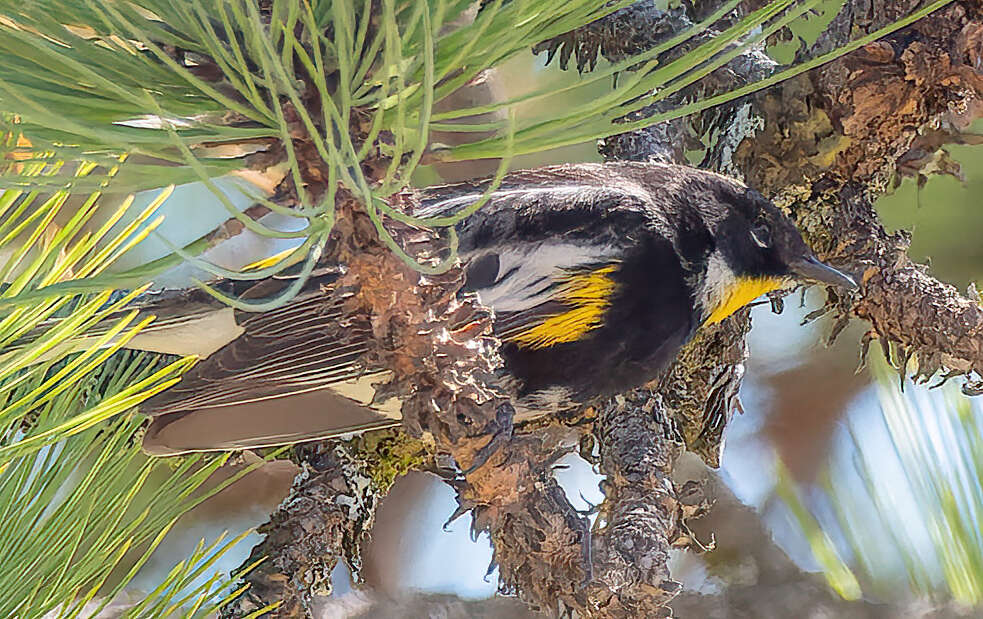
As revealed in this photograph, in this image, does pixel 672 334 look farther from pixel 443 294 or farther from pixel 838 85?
pixel 443 294

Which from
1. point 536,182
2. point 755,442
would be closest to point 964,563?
point 755,442

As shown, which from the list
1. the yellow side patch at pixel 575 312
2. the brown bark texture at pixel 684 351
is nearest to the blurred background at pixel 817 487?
the brown bark texture at pixel 684 351

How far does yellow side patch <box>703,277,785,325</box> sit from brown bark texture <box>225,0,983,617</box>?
0.16 ft

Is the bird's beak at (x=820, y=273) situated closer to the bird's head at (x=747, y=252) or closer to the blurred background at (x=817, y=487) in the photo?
the bird's head at (x=747, y=252)

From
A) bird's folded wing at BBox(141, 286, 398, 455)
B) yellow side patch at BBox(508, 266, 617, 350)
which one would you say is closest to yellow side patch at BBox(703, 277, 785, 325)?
yellow side patch at BBox(508, 266, 617, 350)

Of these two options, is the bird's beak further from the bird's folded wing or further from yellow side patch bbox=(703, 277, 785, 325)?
the bird's folded wing

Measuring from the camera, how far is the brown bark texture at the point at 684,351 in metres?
0.54

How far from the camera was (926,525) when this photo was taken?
112 cm

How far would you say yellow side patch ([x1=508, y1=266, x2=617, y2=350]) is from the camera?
884mm

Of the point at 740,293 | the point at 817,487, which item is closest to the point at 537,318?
the point at 740,293

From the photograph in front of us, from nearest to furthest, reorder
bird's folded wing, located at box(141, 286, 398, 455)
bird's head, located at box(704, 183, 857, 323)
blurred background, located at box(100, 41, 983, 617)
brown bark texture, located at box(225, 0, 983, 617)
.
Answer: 1. brown bark texture, located at box(225, 0, 983, 617)
2. bird's folded wing, located at box(141, 286, 398, 455)
3. bird's head, located at box(704, 183, 857, 323)
4. blurred background, located at box(100, 41, 983, 617)

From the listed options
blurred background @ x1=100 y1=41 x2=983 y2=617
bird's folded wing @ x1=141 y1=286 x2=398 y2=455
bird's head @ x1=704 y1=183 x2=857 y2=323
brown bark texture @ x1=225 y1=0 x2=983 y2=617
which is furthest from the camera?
blurred background @ x1=100 y1=41 x2=983 y2=617

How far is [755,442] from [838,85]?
631 mm

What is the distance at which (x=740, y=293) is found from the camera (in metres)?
1.01
